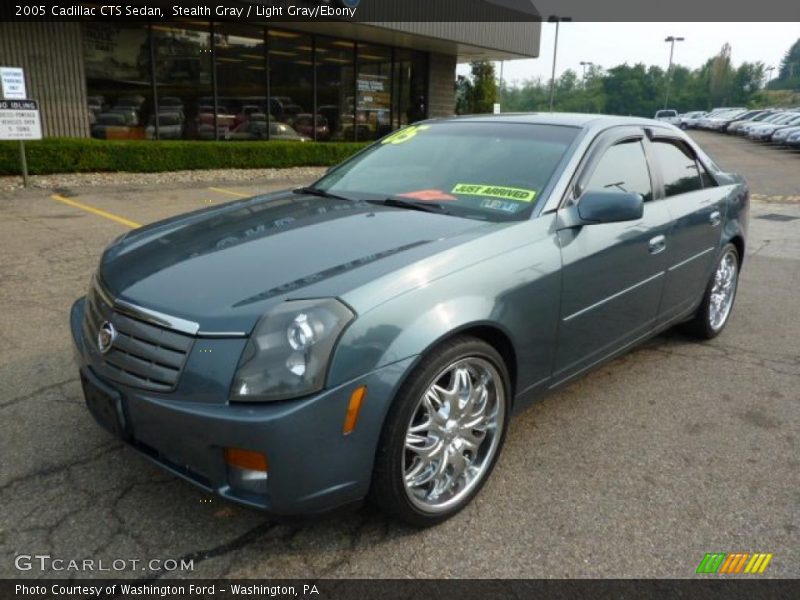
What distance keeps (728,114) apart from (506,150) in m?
51.1

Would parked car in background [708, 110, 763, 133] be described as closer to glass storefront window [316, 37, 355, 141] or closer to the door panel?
glass storefront window [316, 37, 355, 141]

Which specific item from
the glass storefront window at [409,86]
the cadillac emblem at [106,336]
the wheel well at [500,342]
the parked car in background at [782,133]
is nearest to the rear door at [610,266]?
the wheel well at [500,342]

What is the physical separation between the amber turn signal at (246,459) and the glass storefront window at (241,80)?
14.6 metres

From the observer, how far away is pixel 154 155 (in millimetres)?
12875

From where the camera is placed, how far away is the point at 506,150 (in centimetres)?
338

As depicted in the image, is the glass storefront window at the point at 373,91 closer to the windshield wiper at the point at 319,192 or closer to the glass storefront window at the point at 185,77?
the glass storefront window at the point at 185,77

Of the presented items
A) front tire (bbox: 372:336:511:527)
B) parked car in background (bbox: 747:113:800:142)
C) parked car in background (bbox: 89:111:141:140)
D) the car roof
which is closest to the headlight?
front tire (bbox: 372:336:511:527)

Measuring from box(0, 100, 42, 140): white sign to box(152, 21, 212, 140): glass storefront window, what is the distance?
4.06 m

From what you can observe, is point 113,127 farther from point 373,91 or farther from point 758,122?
point 758,122

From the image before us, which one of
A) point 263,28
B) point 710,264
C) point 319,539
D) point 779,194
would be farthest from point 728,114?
point 319,539

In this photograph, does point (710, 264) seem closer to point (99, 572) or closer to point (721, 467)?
point (721, 467)

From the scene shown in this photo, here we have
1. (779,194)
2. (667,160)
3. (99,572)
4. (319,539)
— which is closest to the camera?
(99,572)

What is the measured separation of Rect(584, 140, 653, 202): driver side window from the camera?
3322mm

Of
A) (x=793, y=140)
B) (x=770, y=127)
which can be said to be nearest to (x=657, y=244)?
(x=793, y=140)
